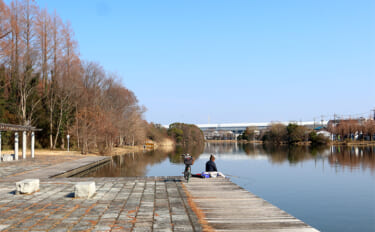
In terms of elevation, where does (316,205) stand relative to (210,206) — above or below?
below

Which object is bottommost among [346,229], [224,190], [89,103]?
[346,229]

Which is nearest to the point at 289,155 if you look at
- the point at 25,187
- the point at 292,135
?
the point at 25,187

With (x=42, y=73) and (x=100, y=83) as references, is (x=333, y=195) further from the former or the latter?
(x=100, y=83)

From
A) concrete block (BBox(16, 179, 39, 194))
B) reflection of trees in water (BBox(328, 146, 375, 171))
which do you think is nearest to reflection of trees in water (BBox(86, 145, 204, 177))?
concrete block (BBox(16, 179, 39, 194))

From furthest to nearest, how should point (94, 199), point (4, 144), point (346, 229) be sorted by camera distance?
point (4, 144) < point (346, 229) < point (94, 199)

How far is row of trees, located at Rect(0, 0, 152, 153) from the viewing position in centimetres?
3803

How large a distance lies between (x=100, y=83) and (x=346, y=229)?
46.8m

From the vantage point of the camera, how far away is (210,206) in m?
9.39

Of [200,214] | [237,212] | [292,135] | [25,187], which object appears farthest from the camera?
[292,135]

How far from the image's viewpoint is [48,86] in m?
43.3

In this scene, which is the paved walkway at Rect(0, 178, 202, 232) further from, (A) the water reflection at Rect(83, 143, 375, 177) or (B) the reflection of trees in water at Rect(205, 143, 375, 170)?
(B) the reflection of trees in water at Rect(205, 143, 375, 170)

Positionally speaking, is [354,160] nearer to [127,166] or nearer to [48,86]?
[127,166]

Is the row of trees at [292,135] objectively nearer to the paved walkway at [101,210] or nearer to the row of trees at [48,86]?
the row of trees at [48,86]

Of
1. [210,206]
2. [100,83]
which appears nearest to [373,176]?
[210,206]
